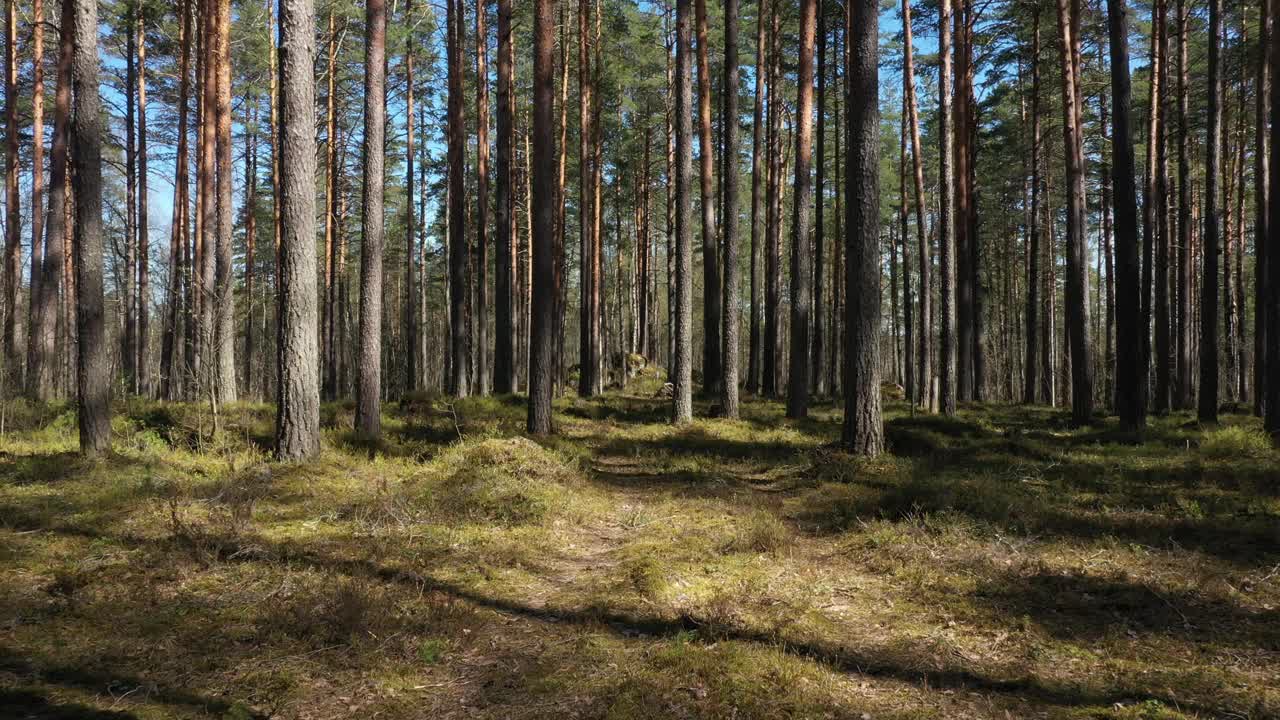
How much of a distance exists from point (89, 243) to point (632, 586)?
9681 millimetres

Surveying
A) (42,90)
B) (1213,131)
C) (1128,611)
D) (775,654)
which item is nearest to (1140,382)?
(1213,131)

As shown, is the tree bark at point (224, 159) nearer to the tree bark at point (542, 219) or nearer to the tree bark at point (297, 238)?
the tree bark at point (297, 238)

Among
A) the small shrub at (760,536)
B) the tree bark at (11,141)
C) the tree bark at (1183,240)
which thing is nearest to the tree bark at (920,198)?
the tree bark at (1183,240)

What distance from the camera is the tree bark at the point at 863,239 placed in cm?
960

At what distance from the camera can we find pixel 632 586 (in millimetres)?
5445

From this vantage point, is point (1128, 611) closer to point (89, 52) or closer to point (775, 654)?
point (775, 654)

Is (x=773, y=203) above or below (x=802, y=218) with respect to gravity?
above

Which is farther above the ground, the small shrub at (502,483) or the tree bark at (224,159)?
the tree bark at (224,159)

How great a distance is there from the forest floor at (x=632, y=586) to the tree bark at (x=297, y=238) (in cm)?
83

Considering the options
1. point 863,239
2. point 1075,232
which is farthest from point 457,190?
point 1075,232

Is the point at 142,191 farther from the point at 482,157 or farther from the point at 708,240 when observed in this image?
the point at 708,240

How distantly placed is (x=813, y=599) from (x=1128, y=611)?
94.4 inches

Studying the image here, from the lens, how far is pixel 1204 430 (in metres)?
11.9

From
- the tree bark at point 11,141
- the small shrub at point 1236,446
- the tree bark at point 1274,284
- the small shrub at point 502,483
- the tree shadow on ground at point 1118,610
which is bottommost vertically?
the tree shadow on ground at point 1118,610
